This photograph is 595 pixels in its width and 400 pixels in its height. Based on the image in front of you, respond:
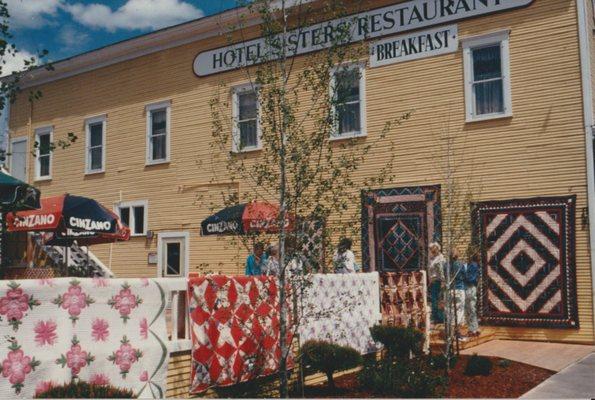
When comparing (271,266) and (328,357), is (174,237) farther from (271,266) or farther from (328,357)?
(328,357)

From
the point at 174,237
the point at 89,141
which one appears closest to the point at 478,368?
the point at 174,237

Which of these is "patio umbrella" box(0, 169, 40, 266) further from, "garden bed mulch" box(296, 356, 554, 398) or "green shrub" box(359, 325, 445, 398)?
"green shrub" box(359, 325, 445, 398)

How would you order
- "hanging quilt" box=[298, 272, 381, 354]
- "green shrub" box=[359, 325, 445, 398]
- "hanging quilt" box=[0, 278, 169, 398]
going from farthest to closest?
"hanging quilt" box=[298, 272, 381, 354]
"green shrub" box=[359, 325, 445, 398]
"hanging quilt" box=[0, 278, 169, 398]

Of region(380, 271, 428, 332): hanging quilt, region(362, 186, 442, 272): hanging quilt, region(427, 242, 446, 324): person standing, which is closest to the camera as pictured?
region(380, 271, 428, 332): hanging quilt

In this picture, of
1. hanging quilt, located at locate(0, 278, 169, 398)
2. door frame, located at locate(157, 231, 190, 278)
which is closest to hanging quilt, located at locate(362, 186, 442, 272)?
door frame, located at locate(157, 231, 190, 278)

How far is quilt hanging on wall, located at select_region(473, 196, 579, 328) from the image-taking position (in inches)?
530

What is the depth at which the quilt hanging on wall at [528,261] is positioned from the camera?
1345 centimetres

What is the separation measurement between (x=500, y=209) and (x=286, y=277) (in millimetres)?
7976

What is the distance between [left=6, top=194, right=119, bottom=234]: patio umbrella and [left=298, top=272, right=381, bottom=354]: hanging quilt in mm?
5352

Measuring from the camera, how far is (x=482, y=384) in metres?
9.20

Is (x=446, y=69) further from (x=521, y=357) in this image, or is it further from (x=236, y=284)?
(x=236, y=284)

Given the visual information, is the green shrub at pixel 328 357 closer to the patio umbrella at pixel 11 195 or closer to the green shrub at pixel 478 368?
the green shrub at pixel 478 368

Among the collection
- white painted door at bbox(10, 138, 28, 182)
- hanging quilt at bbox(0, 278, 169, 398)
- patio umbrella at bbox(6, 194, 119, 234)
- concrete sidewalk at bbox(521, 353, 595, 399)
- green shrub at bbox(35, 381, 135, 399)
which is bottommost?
concrete sidewalk at bbox(521, 353, 595, 399)

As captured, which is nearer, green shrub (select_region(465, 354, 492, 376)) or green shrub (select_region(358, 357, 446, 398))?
green shrub (select_region(358, 357, 446, 398))
